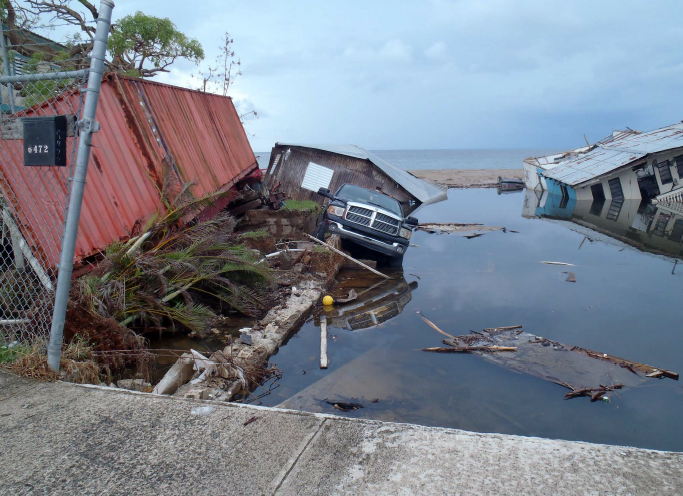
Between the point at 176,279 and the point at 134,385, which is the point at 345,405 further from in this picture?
the point at 176,279

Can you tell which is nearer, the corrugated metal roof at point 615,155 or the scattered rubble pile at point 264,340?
the scattered rubble pile at point 264,340

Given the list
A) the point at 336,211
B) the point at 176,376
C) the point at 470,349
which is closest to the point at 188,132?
the point at 336,211

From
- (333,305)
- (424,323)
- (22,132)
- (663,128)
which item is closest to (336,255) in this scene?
(333,305)

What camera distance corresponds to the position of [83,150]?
142 inches

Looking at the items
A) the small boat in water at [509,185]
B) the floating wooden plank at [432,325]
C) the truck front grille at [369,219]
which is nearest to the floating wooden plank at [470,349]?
the floating wooden plank at [432,325]

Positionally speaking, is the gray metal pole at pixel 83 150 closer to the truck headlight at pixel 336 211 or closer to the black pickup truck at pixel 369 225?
the black pickup truck at pixel 369 225

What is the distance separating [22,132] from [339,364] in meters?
4.94

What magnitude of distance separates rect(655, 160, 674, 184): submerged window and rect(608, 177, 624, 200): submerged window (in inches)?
92.0

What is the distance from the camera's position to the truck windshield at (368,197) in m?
13.7

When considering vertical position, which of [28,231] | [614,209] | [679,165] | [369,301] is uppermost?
[679,165]

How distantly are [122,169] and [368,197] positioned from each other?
7.73 meters

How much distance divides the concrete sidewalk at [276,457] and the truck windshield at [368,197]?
10.4 metres

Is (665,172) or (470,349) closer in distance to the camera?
(470,349)

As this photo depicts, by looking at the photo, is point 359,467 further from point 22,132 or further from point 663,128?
point 663,128
